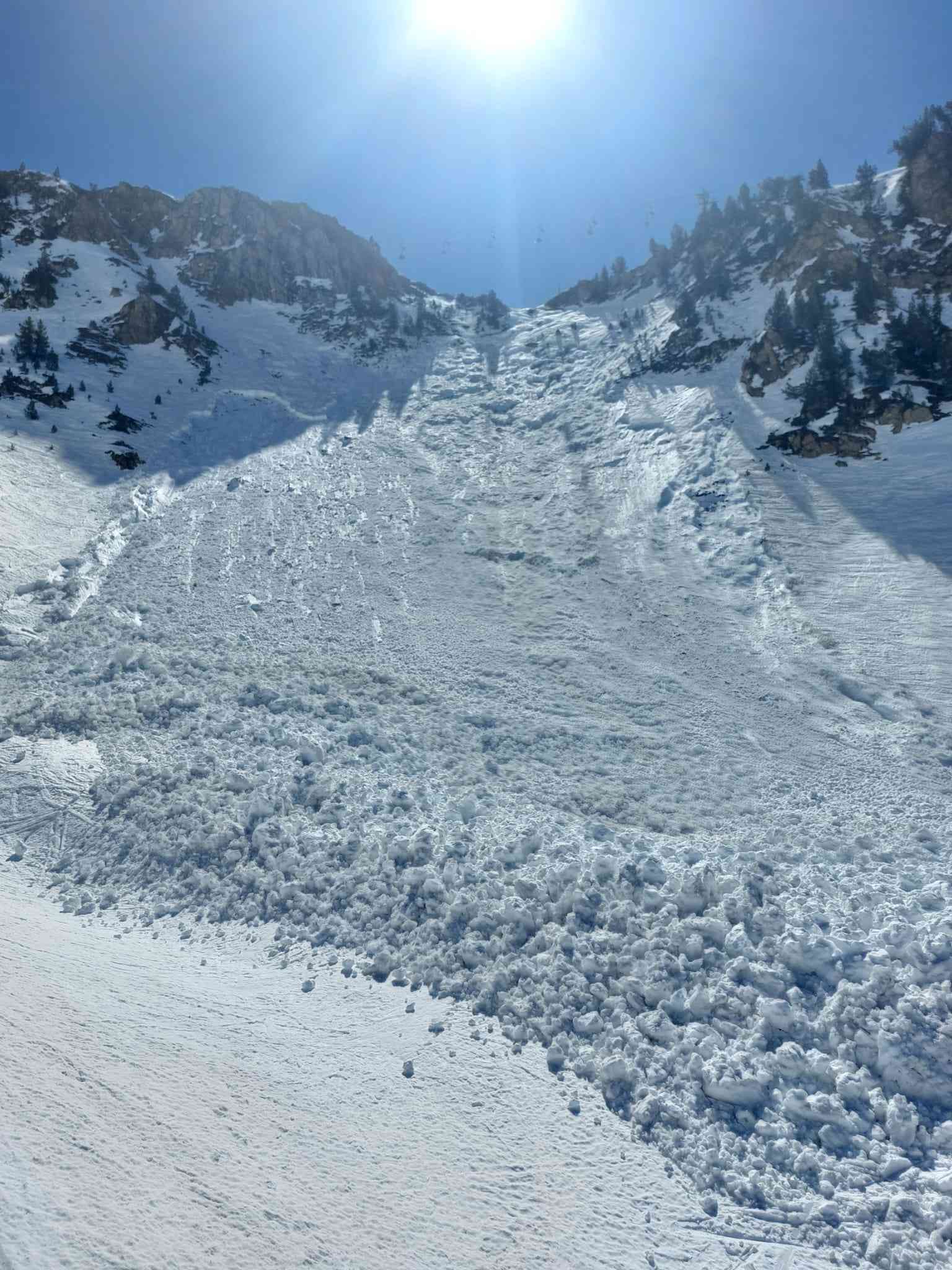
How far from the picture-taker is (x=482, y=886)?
1006cm

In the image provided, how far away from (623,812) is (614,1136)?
17.5 ft

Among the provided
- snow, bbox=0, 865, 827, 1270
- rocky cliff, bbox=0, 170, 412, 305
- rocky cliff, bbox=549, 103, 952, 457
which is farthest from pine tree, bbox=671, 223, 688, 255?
snow, bbox=0, 865, 827, 1270

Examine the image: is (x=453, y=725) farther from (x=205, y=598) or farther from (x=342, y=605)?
(x=205, y=598)

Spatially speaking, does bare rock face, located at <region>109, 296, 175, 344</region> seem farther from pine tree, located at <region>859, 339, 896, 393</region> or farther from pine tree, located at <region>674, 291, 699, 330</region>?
pine tree, located at <region>859, 339, 896, 393</region>

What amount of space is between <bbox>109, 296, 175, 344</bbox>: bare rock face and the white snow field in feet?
80.1

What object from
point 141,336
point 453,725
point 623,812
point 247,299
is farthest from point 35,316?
point 623,812

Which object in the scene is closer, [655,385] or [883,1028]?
[883,1028]

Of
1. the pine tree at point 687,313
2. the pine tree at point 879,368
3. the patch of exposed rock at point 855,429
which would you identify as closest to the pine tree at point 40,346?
the pine tree at point 687,313

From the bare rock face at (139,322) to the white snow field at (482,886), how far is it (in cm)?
2440

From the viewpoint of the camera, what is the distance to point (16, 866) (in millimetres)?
10523

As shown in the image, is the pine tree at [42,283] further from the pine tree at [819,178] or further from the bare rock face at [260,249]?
the pine tree at [819,178]

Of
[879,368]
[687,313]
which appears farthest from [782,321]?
[687,313]

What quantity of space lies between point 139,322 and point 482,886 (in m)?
47.7

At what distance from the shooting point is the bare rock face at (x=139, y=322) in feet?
146
